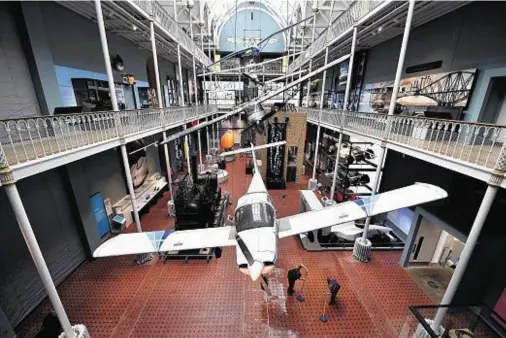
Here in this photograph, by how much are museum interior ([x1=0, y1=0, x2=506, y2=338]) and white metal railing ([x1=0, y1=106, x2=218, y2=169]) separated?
0.28 ft

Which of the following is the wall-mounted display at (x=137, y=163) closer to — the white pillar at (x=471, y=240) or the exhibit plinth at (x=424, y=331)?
the exhibit plinth at (x=424, y=331)

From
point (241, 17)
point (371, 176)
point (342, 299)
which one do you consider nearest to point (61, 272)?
point (342, 299)

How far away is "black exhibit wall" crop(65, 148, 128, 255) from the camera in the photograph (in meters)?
8.80

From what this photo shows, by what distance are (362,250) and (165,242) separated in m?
8.02

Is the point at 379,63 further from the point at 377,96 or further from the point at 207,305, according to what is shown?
the point at 207,305

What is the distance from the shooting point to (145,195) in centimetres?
1366

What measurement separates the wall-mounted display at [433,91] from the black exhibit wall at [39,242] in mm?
13952

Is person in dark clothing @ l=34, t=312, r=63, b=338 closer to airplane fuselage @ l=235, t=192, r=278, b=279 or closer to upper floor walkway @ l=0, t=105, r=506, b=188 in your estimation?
upper floor walkway @ l=0, t=105, r=506, b=188

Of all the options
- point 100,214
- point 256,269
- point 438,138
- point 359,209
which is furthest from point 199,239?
point 438,138

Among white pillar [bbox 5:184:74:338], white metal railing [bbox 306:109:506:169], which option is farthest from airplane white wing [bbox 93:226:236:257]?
white metal railing [bbox 306:109:506:169]

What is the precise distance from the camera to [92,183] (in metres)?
9.91

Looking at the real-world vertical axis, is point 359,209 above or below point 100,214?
above

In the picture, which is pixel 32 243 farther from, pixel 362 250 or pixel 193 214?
pixel 362 250

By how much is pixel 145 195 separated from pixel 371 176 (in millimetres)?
14743
